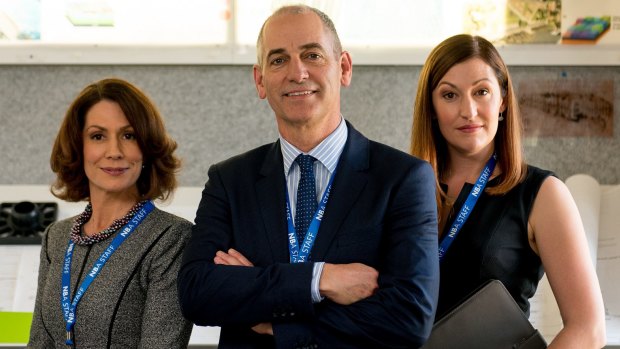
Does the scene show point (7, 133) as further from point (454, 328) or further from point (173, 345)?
point (454, 328)

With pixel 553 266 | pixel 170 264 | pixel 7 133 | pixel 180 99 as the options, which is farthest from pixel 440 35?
pixel 7 133

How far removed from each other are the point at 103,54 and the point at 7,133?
0.96ft

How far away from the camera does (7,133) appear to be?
1848 mm

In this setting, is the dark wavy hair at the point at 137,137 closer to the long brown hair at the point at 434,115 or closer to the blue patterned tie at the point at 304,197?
the blue patterned tie at the point at 304,197

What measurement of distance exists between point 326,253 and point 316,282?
0.06 meters

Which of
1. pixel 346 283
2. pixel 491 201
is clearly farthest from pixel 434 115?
pixel 346 283

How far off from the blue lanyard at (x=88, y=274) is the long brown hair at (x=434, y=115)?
1.64 feet

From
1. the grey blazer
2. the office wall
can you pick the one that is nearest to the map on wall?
the office wall

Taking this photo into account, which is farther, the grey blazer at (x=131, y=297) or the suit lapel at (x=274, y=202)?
the grey blazer at (x=131, y=297)

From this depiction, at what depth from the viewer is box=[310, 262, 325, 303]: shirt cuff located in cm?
112

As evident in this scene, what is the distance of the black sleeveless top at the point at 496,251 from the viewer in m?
1.29

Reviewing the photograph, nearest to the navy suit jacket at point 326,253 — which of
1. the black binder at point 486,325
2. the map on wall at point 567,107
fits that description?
the black binder at point 486,325

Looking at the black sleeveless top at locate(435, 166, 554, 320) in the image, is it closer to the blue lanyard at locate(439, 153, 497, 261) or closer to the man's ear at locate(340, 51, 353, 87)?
the blue lanyard at locate(439, 153, 497, 261)

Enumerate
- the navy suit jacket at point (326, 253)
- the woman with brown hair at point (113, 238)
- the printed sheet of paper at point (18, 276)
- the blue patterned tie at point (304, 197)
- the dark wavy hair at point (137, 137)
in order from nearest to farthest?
the navy suit jacket at point (326, 253), the blue patterned tie at point (304, 197), the woman with brown hair at point (113, 238), the dark wavy hair at point (137, 137), the printed sheet of paper at point (18, 276)
